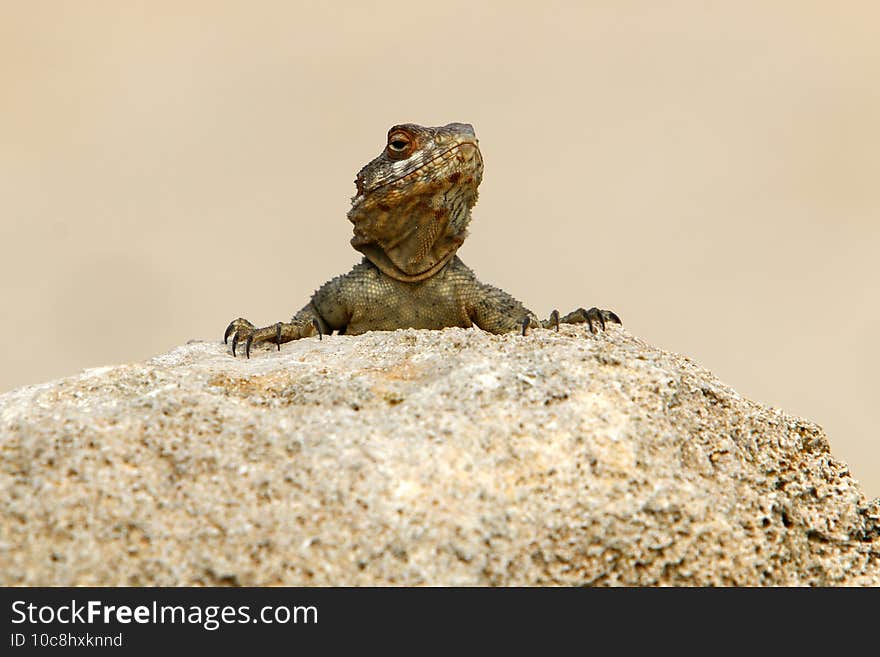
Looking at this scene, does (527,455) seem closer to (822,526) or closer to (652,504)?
(652,504)

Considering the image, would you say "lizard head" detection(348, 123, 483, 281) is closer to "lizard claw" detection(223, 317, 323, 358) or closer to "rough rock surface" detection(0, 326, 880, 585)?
"lizard claw" detection(223, 317, 323, 358)

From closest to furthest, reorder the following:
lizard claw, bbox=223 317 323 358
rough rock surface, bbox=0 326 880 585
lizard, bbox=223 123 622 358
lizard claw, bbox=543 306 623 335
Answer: rough rock surface, bbox=0 326 880 585
lizard claw, bbox=543 306 623 335
lizard claw, bbox=223 317 323 358
lizard, bbox=223 123 622 358

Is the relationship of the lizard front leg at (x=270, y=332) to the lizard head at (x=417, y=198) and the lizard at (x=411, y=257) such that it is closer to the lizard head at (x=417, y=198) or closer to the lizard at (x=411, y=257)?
the lizard at (x=411, y=257)

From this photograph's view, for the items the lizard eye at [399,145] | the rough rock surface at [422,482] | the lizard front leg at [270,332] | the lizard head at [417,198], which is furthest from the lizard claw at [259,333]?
the rough rock surface at [422,482]

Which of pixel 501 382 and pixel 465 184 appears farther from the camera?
pixel 465 184

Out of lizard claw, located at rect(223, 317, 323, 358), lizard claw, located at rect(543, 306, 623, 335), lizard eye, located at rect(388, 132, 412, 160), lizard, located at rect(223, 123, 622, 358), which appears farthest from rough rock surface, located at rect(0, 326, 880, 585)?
lizard eye, located at rect(388, 132, 412, 160)

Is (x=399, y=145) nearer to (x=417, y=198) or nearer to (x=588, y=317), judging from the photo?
(x=417, y=198)

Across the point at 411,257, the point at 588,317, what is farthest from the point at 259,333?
the point at 588,317
